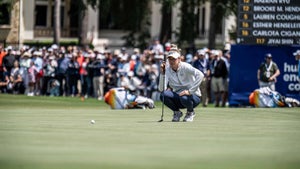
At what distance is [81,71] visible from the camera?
40.9 metres

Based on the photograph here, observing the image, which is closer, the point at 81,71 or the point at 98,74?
the point at 98,74

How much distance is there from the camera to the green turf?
1414cm

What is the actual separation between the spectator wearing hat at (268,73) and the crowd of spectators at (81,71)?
338 cm

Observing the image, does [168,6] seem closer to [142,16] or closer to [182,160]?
[142,16]

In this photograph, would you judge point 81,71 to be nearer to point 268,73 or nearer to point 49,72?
point 49,72

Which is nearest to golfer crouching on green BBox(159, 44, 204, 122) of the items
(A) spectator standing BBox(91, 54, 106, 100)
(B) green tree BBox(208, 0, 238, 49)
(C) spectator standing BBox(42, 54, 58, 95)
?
(A) spectator standing BBox(91, 54, 106, 100)

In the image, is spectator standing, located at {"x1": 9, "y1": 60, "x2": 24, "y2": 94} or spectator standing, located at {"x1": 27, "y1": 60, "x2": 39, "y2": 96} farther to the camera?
spectator standing, located at {"x1": 9, "y1": 60, "x2": 24, "y2": 94}

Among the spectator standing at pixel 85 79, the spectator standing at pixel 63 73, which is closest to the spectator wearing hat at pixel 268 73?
the spectator standing at pixel 85 79

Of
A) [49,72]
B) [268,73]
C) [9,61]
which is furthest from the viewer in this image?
[9,61]

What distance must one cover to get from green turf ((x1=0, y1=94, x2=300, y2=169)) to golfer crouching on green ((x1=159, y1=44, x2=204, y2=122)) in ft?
1.61

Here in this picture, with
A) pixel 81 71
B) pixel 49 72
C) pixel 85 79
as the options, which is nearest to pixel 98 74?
pixel 85 79

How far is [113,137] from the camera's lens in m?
17.6

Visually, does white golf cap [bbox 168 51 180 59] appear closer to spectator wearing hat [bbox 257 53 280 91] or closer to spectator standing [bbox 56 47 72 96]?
spectator wearing hat [bbox 257 53 280 91]

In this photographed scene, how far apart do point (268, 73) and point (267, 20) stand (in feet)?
5.32
